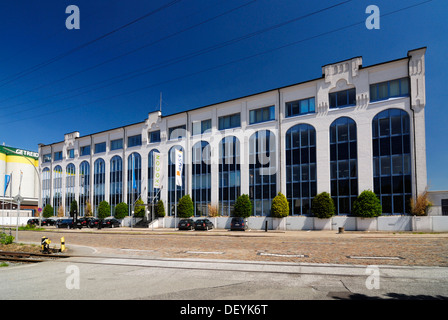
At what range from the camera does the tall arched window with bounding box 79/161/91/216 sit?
6009 cm

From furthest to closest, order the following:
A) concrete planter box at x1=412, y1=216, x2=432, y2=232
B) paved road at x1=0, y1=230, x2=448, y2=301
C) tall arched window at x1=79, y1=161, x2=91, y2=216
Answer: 1. tall arched window at x1=79, y1=161, x2=91, y2=216
2. concrete planter box at x1=412, y1=216, x2=432, y2=232
3. paved road at x1=0, y1=230, x2=448, y2=301

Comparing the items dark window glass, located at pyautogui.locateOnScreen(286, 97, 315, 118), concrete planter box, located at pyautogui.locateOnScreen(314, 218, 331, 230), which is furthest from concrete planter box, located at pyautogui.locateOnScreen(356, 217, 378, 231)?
dark window glass, located at pyautogui.locateOnScreen(286, 97, 315, 118)

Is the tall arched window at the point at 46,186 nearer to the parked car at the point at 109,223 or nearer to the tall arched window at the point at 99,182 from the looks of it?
the tall arched window at the point at 99,182

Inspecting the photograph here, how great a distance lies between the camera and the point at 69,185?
209 ft

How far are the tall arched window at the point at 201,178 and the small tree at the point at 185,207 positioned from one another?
2.57 ft

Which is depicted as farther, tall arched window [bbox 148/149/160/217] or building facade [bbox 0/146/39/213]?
building facade [bbox 0/146/39/213]

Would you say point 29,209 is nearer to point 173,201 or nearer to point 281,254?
point 173,201

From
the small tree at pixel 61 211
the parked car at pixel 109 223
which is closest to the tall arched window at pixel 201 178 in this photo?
the parked car at pixel 109 223

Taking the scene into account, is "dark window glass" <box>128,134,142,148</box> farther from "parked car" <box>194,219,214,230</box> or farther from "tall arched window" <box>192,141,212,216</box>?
"parked car" <box>194,219,214,230</box>

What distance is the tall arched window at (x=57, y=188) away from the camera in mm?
Result: 65625

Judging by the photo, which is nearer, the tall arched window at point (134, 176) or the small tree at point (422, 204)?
the small tree at point (422, 204)

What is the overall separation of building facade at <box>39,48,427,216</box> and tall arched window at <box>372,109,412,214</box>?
93 millimetres

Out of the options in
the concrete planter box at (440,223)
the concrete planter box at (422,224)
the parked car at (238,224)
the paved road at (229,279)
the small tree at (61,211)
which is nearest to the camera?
the paved road at (229,279)

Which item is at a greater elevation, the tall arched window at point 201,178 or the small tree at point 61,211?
the tall arched window at point 201,178
